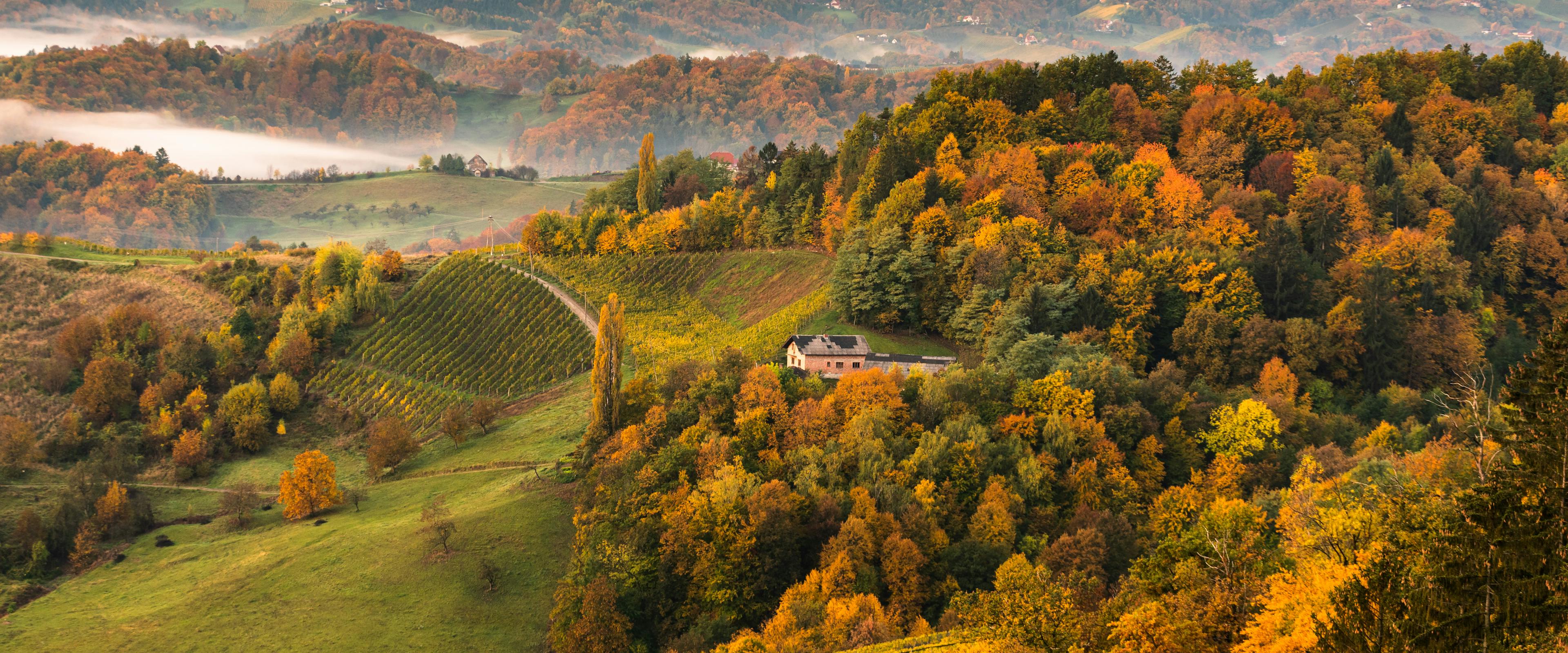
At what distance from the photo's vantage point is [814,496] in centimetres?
5091

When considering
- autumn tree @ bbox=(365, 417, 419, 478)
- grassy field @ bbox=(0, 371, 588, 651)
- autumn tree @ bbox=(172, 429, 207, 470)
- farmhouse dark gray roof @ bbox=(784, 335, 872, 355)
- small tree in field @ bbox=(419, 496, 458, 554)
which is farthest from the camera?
autumn tree @ bbox=(172, 429, 207, 470)

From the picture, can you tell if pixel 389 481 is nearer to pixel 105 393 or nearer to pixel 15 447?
pixel 15 447

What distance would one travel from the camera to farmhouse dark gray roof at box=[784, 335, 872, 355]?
65.7 m

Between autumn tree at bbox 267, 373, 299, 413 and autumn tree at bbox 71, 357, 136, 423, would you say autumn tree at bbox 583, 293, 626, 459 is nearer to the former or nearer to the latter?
autumn tree at bbox 267, 373, 299, 413

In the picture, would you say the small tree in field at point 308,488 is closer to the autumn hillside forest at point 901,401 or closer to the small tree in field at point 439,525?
the autumn hillside forest at point 901,401

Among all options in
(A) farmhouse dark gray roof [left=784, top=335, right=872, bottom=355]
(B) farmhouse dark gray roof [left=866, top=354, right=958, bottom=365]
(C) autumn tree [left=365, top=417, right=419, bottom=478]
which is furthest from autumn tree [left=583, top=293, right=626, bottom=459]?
(C) autumn tree [left=365, top=417, right=419, bottom=478]

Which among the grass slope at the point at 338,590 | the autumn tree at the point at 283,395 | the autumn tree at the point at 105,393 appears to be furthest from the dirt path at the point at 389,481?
the autumn tree at the point at 105,393

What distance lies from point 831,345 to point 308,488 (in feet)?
115

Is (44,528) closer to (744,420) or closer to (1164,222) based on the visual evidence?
(744,420)

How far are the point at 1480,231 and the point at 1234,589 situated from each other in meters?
81.9

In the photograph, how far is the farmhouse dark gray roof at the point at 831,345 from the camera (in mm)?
65688

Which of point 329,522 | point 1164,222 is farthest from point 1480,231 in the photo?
point 329,522

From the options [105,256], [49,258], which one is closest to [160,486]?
[49,258]

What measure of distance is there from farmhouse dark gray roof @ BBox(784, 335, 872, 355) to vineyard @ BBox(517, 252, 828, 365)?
399cm
